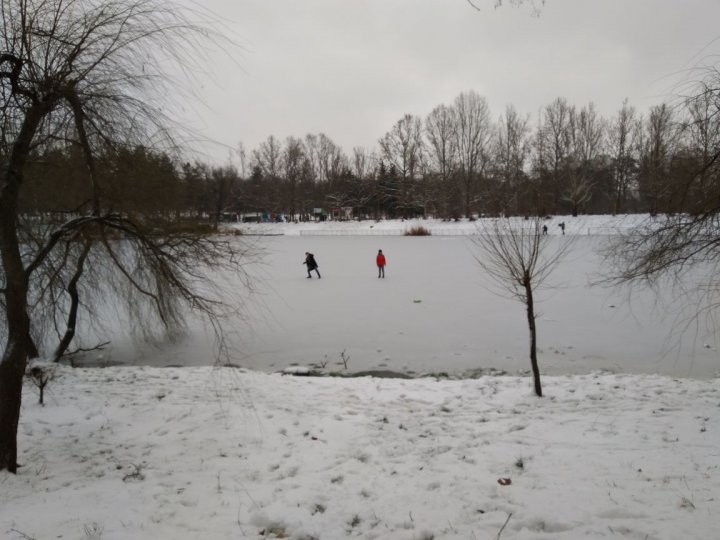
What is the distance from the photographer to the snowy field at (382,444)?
3.19 metres

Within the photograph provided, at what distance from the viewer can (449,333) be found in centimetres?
1076

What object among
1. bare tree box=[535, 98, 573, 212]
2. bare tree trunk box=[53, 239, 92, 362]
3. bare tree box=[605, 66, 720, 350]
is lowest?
bare tree trunk box=[53, 239, 92, 362]

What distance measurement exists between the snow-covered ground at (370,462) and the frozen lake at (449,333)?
169 cm

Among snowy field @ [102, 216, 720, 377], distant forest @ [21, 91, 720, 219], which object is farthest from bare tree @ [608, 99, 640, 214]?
snowy field @ [102, 216, 720, 377]

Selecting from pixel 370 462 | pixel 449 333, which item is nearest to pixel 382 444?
pixel 370 462

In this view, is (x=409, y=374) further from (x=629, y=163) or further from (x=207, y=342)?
(x=629, y=163)

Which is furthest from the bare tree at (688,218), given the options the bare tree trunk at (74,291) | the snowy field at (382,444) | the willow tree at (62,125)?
the bare tree trunk at (74,291)

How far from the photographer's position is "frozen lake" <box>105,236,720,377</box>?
28.6ft

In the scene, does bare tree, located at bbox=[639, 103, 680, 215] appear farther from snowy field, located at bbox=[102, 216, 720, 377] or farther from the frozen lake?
the frozen lake

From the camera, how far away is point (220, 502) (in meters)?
3.54

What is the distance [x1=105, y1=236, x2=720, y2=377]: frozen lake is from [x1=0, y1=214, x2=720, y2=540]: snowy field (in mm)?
87

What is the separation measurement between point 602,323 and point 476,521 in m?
9.83

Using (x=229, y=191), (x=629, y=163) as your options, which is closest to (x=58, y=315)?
(x=229, y=191)

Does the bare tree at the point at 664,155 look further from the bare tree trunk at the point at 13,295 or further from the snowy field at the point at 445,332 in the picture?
the bare tree trunk at the point at 13,295
